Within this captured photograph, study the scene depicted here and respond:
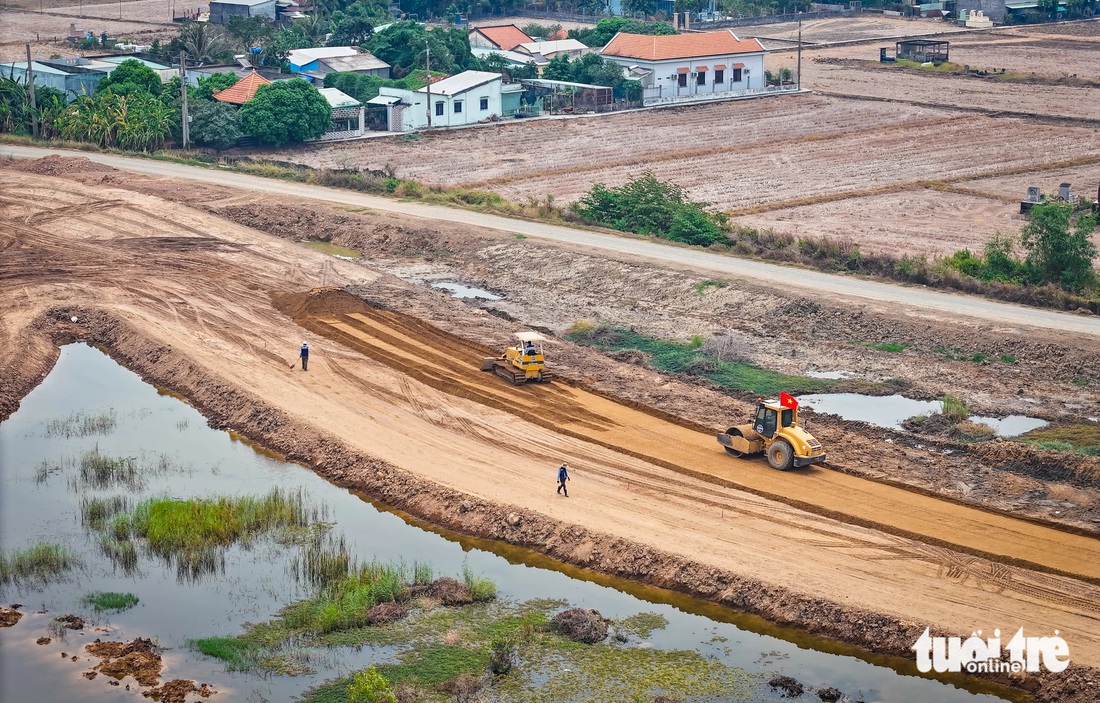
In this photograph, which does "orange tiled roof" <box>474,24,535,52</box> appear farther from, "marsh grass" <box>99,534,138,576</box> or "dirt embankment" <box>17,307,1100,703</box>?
"marsh grass" <box>99,534,138,576</box>

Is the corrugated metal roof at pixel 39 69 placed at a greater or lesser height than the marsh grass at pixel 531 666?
greater

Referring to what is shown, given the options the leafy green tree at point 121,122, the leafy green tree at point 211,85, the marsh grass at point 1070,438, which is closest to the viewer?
the marsh grass at point 1070,438

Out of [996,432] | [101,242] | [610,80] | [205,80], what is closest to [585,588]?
[996,432]

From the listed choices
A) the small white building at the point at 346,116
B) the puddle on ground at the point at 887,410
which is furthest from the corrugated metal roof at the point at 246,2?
the puddle on ground at the point at 887,410

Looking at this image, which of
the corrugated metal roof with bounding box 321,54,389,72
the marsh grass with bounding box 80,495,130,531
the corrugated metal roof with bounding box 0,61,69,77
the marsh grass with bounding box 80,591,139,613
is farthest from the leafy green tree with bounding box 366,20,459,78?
the marsh grass with bounding box 80,591,139,613

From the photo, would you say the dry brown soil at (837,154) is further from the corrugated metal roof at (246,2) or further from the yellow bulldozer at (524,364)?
the corrugated metal roof at (246,2)

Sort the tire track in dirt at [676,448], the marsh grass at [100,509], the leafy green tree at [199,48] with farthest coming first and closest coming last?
1. the leafy green tree at [199,48]
2. the marsh grass at [100,509]
3. the tire track in dirt at [676,448]
